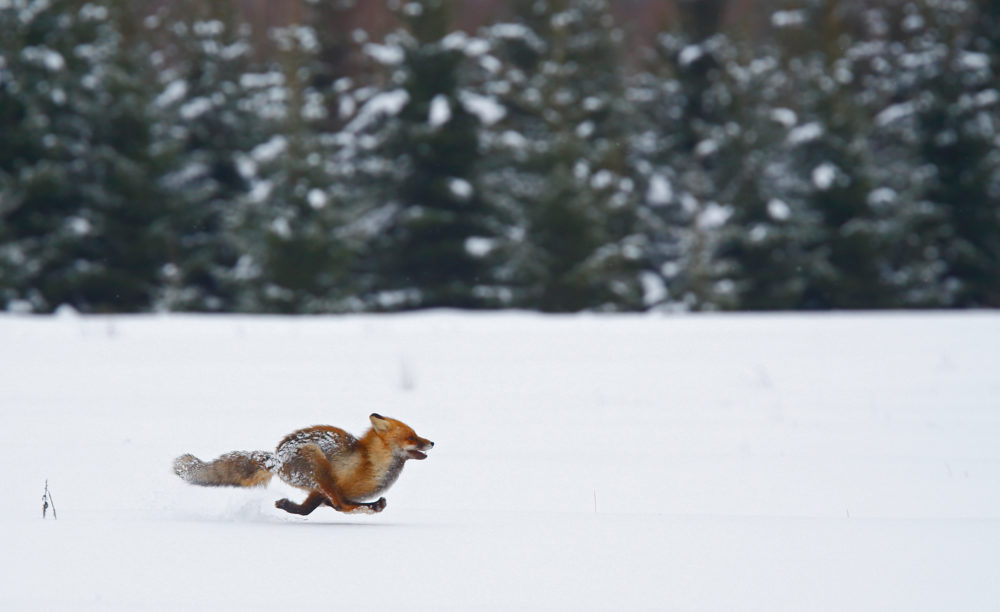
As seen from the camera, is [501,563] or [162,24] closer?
[501,563]

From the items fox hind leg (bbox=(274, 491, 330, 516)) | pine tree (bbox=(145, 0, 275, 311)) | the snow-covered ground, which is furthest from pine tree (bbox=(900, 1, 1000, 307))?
fox hind leg (bbox=(274, 491, 330, 516))

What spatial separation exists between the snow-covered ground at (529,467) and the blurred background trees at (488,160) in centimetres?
1106

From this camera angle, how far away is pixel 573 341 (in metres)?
12.1

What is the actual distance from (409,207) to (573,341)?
14583 millimetres

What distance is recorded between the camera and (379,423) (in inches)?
141

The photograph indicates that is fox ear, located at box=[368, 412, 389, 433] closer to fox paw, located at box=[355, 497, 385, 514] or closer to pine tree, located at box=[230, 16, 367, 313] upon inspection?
fox paw, located at box=[355, 497, 385, 514]

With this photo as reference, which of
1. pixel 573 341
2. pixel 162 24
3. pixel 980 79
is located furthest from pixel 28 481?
pixel 980 79

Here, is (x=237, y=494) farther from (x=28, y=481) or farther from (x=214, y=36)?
(x=214, y=36)

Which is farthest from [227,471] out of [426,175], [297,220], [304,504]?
[426,175]

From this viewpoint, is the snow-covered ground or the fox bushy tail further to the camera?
the fox bushy tail

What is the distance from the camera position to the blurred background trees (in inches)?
934

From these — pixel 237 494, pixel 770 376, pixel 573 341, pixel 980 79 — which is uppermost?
pixel 237 494

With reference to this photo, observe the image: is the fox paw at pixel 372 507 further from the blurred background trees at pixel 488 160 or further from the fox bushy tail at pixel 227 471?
the blurred background trees at pixel 488 160

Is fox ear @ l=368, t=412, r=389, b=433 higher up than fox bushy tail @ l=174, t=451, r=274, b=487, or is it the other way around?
fox ear @ l=368, t=412, r=389, b=433
